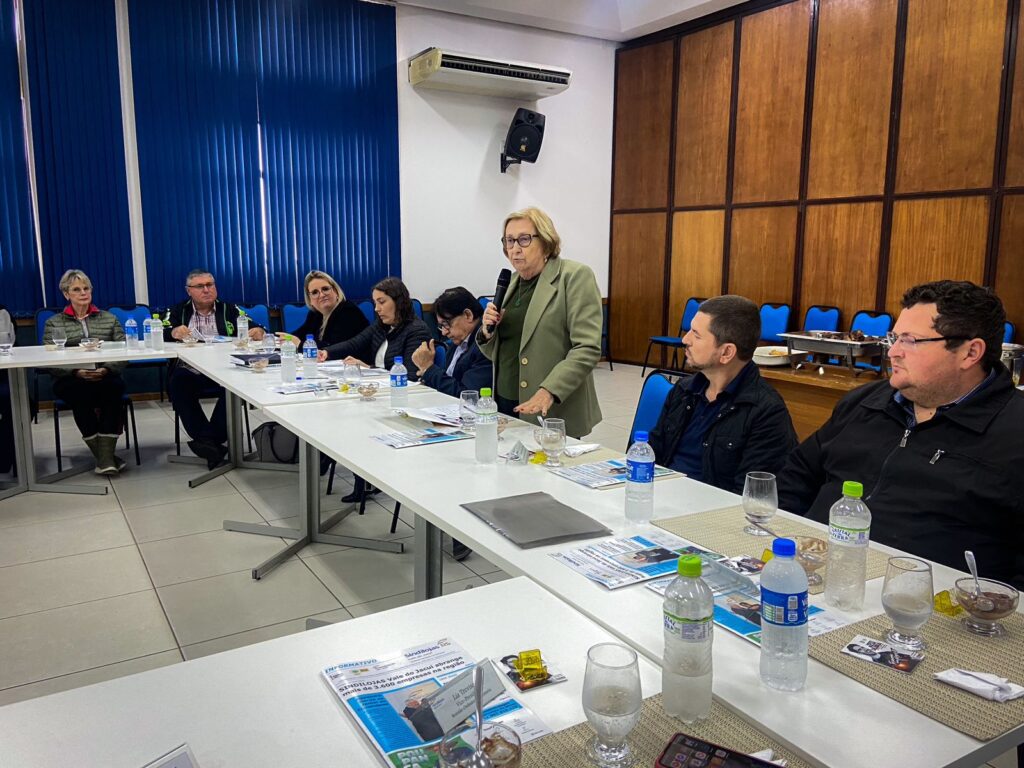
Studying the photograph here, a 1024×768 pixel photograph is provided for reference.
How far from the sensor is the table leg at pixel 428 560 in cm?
234

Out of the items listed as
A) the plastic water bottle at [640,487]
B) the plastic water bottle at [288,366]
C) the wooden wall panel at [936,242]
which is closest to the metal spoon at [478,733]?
the plastic water bottle at [640,487]

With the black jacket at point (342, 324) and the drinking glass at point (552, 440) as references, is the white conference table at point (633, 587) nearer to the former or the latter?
the drinking glass at point (552, 440)


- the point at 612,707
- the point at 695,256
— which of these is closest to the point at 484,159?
the point at 695,256

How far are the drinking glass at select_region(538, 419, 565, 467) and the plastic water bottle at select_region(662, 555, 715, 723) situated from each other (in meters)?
1.27

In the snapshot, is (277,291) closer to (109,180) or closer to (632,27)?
(109,180)

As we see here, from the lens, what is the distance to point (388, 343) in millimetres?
4492

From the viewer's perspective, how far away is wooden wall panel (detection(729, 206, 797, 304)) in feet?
25.1

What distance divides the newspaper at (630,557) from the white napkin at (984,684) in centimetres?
49

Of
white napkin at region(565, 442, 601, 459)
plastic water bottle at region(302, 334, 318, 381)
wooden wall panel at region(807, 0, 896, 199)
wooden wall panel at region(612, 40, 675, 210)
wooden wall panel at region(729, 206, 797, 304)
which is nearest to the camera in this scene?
white napkin at region(565, 442, 601, 459)

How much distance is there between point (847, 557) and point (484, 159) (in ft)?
25.4

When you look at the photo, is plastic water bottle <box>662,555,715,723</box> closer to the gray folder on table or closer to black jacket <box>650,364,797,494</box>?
the gray folder on table

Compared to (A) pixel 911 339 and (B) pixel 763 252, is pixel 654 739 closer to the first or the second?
(A) pixel 911 339

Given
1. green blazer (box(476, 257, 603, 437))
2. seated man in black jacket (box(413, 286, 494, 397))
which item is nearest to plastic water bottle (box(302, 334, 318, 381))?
seated man in black jacket (box(413, 286, 494, 397))

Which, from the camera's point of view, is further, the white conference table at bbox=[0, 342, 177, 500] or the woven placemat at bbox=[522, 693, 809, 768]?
the white conference table at bbox=[0, 342, 177, 500]
